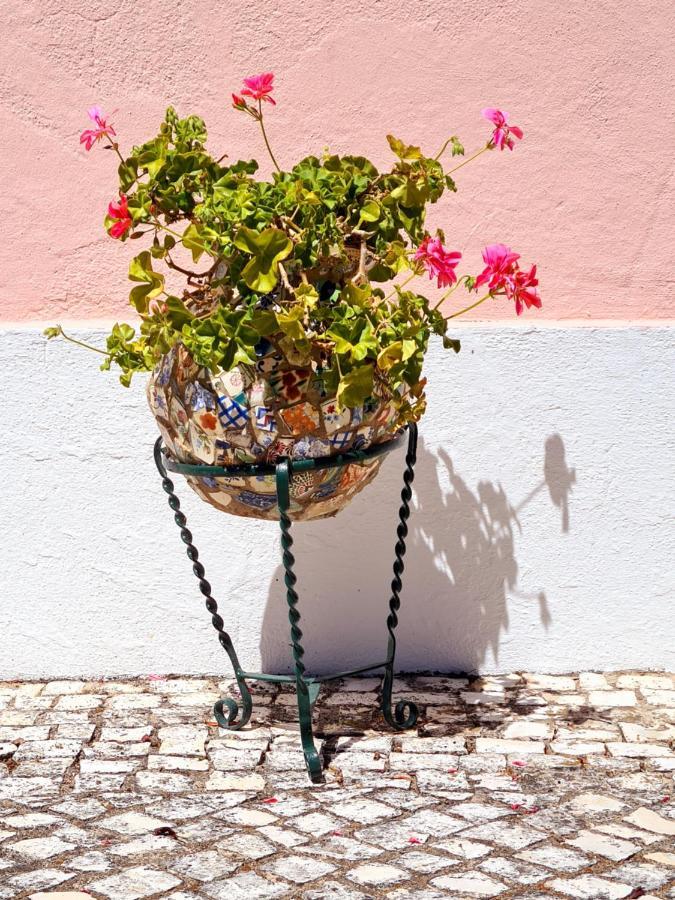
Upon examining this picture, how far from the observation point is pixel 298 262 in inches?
126

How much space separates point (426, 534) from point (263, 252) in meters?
1.49

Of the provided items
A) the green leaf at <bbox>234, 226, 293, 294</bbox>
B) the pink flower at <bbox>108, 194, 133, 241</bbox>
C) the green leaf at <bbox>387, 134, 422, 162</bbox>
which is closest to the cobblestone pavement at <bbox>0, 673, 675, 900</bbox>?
the green leaf at <bbox>234, 226, 293, 294</bbox>

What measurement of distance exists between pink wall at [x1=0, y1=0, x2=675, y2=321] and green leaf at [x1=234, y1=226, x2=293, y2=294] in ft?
3.97

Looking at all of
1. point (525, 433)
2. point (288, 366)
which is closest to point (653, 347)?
point (525, 433)

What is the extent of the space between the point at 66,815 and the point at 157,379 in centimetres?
115

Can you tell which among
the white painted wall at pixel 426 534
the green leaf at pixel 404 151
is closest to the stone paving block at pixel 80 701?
the white painted wall at pixel 426 534

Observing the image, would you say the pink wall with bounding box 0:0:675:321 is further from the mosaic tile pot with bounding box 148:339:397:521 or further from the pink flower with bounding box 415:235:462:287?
the mosaic tile pot with bounding box 148:339:397:521

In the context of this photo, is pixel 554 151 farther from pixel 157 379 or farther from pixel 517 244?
pixel 157 379

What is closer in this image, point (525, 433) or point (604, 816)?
point (604, 816)

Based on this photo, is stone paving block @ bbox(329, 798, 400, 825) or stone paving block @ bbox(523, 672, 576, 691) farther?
stone paving block @ bbox(523, 672, 576, 691)

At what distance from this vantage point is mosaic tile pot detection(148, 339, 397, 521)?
128 inches

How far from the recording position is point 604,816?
3.18 metres

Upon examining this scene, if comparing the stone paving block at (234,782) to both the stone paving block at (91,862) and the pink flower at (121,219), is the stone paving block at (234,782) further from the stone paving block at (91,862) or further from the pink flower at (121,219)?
the pink flower at (121,219)

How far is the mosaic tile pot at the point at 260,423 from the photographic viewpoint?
324 cm
